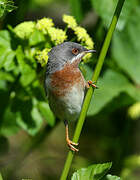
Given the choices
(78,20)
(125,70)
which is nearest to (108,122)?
(125,70)

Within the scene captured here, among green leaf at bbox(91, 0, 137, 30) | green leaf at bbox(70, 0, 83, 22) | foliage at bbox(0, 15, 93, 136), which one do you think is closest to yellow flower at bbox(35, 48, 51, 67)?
foliage at bbox(0, 15, 93, 136)

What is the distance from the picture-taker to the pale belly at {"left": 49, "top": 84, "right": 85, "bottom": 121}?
299 centimetres

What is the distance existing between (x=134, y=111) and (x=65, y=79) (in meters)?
1.32

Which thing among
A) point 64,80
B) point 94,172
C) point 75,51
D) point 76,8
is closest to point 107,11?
point 76,8

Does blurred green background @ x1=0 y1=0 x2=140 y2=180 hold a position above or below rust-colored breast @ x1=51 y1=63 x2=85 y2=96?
below

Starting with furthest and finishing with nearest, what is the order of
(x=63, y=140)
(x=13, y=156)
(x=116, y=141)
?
(x=63, y=140), (x=13, y=156), (x=116, y=141)

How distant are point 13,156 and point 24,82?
2.13 meters

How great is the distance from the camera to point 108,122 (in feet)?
17.1

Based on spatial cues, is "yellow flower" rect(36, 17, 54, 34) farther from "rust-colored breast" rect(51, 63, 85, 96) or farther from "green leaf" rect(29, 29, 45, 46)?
"rust-colored breast" rect(51, 63, 85, 96)

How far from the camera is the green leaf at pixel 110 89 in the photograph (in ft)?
12.8

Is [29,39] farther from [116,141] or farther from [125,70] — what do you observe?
[116,141]

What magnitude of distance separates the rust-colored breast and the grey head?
0.05 metres

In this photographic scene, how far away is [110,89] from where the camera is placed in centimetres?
419

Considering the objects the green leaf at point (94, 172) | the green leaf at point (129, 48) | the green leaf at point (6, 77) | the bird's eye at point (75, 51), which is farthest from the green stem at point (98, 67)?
the green leaf at point (129, 48)
